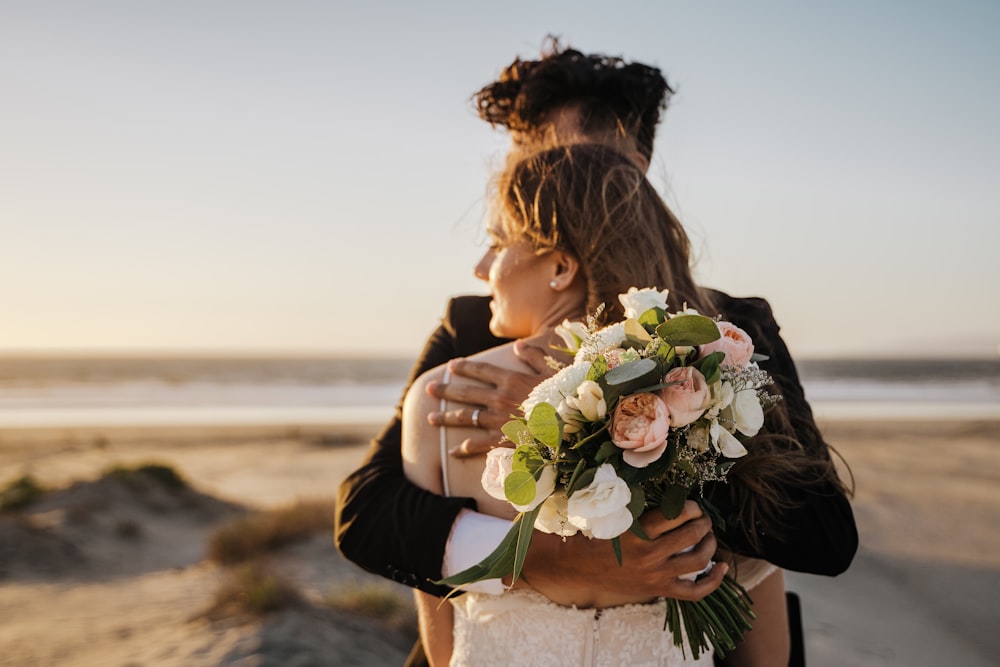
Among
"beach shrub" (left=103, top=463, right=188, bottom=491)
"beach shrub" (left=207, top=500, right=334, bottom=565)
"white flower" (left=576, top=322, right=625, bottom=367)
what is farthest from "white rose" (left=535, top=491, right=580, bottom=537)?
"beach shrub" (left=103, top=463, right=188, bottom=491)

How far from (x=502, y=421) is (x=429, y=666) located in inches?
48.0

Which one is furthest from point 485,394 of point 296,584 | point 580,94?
point 296,584

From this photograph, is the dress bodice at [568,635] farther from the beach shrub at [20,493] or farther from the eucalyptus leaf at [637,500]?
the beach shrub at [20,493]

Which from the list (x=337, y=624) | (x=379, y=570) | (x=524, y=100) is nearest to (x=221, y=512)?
(x=337, y=624)

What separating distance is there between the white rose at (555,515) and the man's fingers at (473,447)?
385mm

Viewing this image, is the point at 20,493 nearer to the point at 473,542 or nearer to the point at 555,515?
the point at 473,542

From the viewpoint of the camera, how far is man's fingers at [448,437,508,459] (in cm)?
203

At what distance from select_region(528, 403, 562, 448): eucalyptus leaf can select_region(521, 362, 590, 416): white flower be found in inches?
1.4

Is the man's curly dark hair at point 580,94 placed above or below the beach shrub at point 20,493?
above

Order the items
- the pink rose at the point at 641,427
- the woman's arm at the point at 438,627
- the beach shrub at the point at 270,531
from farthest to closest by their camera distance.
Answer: the beach shrub at the point at 270,531
the woman's arm at the point at 438,627
the pink rose at the point at 641,427

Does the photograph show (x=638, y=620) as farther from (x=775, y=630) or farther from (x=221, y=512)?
(x=221, y=512)

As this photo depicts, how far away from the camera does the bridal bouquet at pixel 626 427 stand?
152 cm

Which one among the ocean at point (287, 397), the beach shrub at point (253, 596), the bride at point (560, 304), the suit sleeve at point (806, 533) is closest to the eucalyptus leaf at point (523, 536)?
the bride at point (560, 304)

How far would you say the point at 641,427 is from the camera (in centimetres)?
149
